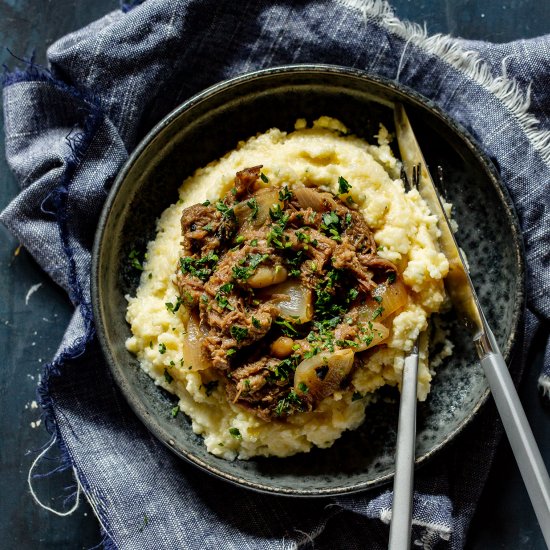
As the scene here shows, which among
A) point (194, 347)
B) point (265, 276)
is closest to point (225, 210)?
point (265, 276)

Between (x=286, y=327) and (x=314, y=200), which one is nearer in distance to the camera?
(x=286, y=327)

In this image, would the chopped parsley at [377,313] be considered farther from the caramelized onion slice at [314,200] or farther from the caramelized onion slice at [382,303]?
the caramelized onion slice at [314,200]

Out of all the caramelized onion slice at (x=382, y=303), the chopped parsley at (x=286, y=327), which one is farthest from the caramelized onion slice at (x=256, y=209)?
the caramelized onion slice at (x=382, y=303)

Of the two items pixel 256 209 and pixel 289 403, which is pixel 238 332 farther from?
pixel 256 209

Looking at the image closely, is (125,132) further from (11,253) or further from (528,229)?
(528,229)

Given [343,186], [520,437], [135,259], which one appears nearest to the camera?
[520,437]

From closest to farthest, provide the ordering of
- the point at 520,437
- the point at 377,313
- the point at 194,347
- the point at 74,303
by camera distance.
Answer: the point at 520,437
the point at 377,313
the point at 194,347
the point at 74,303
